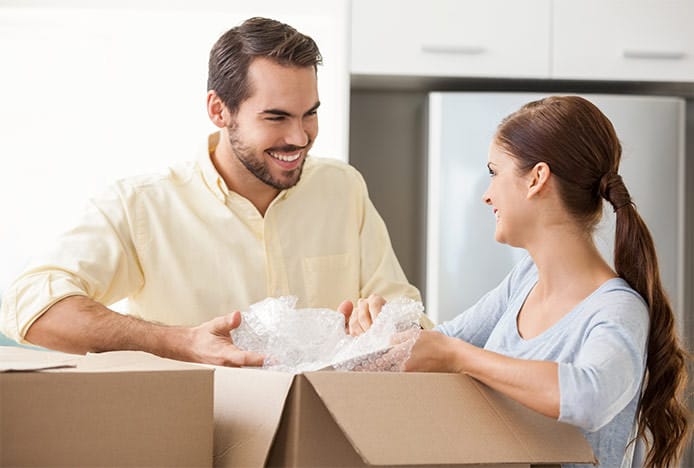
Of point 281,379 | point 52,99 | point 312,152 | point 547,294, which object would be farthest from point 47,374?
point 52,99

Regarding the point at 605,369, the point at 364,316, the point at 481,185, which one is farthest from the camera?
the point at 481,185

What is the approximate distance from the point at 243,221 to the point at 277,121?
219 millimetres

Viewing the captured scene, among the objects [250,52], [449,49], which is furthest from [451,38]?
[250,52]

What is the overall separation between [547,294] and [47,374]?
28.6 inches

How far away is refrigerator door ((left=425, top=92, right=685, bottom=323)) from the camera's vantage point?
2.75 meters

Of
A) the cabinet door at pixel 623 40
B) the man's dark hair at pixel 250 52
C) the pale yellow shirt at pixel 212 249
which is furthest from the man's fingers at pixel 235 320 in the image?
the cabinet door at pixel 623 40

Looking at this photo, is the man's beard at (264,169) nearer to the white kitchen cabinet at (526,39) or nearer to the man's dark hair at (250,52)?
the man's dark hair at (250,52)

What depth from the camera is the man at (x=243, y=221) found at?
1.84 meters

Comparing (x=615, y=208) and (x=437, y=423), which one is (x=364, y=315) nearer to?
(x=615, y=208)

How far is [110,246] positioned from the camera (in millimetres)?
1766

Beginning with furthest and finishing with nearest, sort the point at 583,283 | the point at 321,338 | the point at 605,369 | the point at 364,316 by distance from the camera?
the point at 364,316 < the point at 583,283 < the point at 321,338 < the point at 605,369

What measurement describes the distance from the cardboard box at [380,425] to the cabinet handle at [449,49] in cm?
193

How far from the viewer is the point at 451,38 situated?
2.76 metres

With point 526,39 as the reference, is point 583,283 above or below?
below
